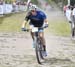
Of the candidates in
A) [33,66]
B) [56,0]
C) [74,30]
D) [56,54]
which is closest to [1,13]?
[74,30]

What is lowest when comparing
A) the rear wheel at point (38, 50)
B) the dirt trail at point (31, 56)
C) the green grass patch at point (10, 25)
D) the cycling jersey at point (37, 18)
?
the green grass patch at point (10, 25)

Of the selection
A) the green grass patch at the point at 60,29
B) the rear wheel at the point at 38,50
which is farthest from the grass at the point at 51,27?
the rear wheel at the point at 38,50

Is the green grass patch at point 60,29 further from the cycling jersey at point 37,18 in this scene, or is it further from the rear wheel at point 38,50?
the rear wheel at point 38,50

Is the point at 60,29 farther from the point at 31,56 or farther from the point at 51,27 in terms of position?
the point at 31,56

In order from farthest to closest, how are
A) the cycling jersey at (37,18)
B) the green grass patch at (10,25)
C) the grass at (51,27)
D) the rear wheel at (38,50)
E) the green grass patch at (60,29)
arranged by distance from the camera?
the green grass patch at (10,25)
the grass at (51,27)
the green grass patch at (60,29)
the cycling jersey at (37,18)
the rear wheel at (38,50)

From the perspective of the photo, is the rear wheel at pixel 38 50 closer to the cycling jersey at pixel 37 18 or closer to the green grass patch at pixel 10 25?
the cycling jersey at pixel 37 18

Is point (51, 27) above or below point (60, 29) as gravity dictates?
below

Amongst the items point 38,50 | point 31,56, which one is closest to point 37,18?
point 38,50

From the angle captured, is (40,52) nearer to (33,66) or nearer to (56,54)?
(33,66)

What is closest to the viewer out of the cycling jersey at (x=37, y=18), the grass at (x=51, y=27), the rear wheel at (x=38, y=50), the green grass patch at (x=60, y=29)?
the rear wheel at (x=38, y=50)

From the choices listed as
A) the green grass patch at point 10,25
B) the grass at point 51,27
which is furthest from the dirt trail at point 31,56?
the green grass patch at point 10,25

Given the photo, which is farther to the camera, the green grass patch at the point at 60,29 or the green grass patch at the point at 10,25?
the green grass patch at the point at 10,25

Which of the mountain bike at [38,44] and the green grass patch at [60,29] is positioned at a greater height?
the mountain bike at [38,44]

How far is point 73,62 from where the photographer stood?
1185cm
